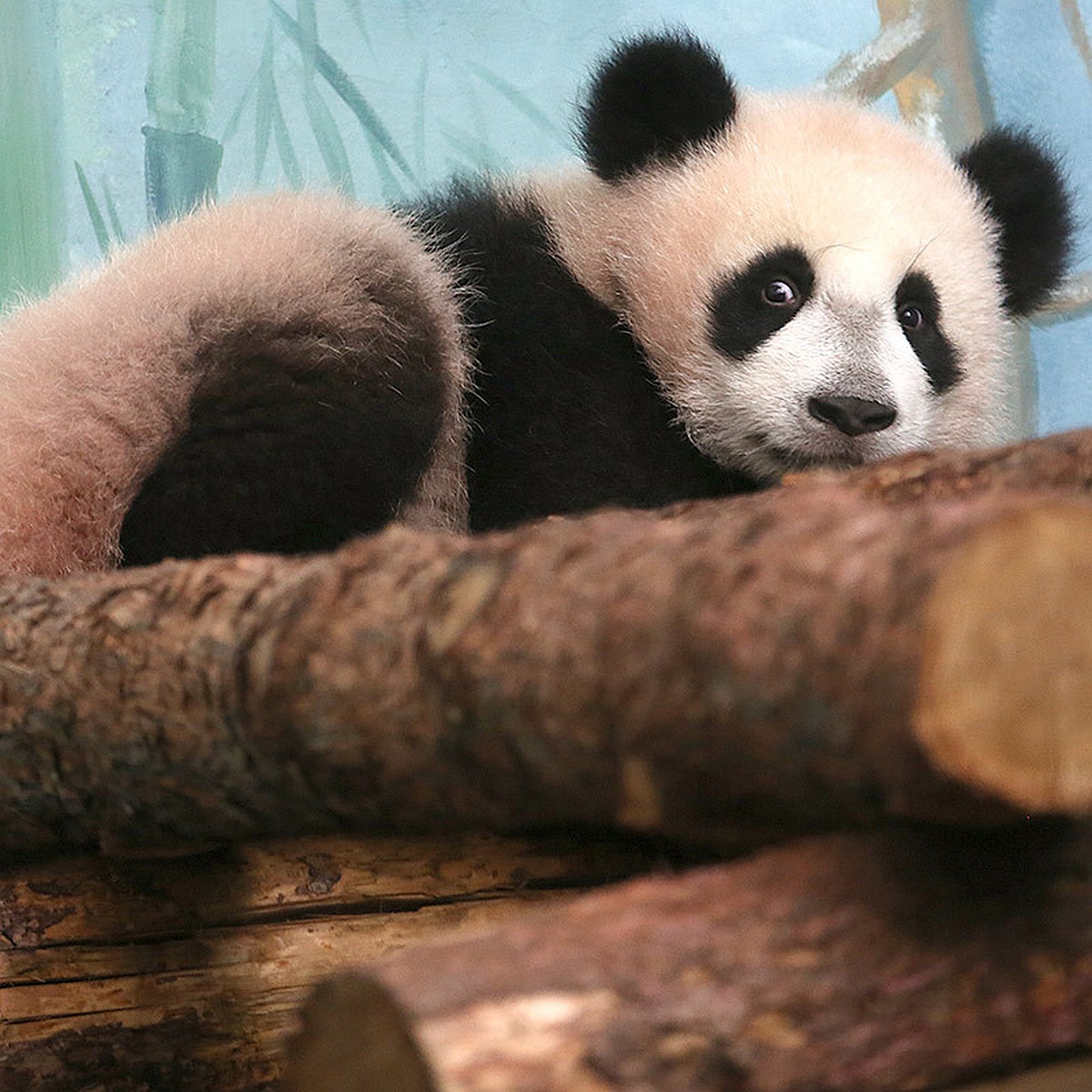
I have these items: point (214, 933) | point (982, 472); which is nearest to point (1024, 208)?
point (982, 472)

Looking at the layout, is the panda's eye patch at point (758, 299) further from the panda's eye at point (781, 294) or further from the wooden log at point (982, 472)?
the wooden log at point (982, 472)

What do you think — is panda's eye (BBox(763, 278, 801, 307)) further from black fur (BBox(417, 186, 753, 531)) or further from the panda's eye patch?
black fur (BBox(417, 186, 753, 531))

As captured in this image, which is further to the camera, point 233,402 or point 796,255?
point 796,255

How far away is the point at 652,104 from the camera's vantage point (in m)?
2.29

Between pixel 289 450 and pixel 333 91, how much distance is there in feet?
7.41

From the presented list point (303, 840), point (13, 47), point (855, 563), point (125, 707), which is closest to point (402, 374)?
point (303, 840)

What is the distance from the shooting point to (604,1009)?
0.71 metres

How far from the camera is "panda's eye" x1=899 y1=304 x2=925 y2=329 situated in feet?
7.28

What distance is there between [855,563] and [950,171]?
72.3 inches

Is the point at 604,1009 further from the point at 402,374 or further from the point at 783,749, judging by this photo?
the point at 402,374

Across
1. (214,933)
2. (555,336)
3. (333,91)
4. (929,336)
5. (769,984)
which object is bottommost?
(214,933)

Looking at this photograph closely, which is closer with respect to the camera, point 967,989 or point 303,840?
point 967,989

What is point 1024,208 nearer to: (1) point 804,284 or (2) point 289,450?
(1) point 804,284

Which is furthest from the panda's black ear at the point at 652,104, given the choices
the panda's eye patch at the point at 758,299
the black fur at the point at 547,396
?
the panda's eye patch at the point at 758,299
